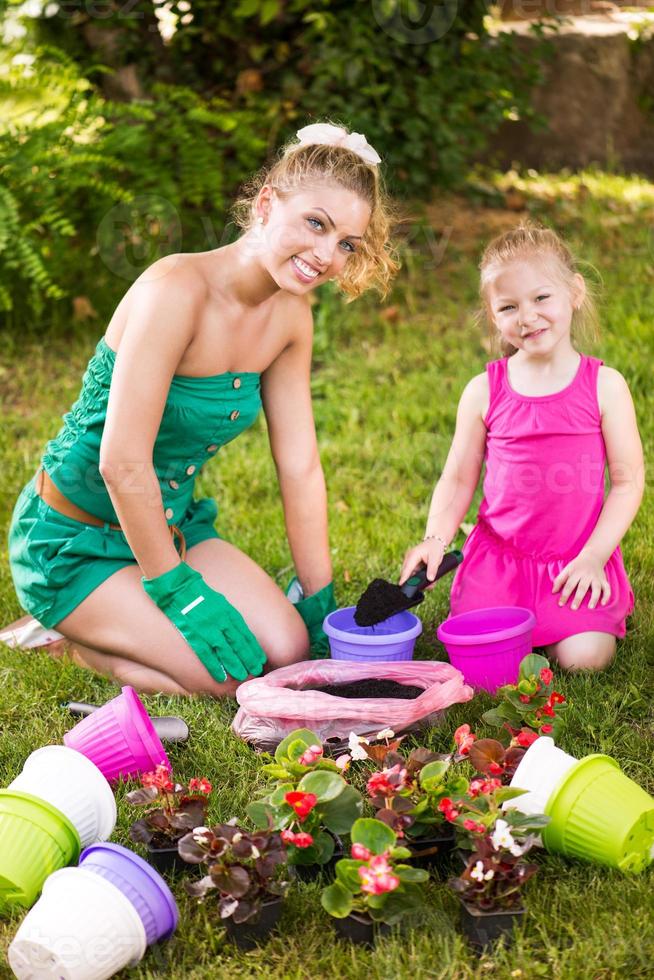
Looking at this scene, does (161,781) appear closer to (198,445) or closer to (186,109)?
(198,445)

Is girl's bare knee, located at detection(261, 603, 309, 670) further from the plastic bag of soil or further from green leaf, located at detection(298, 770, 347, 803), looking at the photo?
green leaf, located at detection(298, 770, 347, 803)

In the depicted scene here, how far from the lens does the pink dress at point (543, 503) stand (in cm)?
248

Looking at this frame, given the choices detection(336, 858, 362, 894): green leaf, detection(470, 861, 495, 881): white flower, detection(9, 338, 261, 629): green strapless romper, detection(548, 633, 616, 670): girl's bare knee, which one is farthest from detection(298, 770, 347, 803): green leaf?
detection(9, 338, 261, 629): green strapless romper

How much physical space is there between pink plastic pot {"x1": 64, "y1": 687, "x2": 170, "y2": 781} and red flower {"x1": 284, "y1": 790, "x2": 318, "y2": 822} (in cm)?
45

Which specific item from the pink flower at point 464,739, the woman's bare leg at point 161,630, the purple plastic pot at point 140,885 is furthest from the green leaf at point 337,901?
the woman's bare leg at point 161,630

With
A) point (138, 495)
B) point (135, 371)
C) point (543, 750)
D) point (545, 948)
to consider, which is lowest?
point (545, 948)

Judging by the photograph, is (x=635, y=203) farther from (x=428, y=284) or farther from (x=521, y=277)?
(x=521, y=277)

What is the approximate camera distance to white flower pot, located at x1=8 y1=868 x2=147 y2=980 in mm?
1515

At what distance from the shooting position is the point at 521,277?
2.40 metres

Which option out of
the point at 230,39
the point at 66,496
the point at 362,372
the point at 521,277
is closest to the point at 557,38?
the point at 230,39

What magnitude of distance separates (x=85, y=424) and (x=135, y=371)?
308 millimetres

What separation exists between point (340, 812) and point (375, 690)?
0.54m

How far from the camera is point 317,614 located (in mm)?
2703

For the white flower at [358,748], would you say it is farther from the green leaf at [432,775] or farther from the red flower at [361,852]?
the red flower at [361,852]
